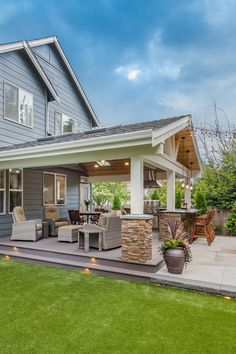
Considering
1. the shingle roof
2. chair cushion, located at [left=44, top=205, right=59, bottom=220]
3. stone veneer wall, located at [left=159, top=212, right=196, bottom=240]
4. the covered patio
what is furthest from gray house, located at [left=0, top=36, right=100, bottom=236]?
stone veneer wall, located at [left=159, top=212, right=196, bottom=240]

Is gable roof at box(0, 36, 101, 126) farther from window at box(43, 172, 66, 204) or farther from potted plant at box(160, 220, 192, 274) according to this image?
potted plant at box(160, 220, 192, 274)

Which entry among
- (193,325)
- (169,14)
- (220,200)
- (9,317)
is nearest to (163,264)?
(193,325)

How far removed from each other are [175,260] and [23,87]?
821 cm

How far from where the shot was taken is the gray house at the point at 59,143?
19.6 ft

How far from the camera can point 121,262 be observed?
577 cm

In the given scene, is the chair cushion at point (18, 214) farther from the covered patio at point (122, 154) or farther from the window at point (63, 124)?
the window at point (63, 124)

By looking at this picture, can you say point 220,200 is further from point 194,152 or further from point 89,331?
point 89,331

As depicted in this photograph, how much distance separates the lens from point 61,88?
12.3 meters

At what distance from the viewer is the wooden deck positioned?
5547mm

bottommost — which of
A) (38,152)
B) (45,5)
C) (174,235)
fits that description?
(174,235)

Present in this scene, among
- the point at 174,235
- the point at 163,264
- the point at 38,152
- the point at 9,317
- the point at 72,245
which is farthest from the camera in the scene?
the point at 72,245

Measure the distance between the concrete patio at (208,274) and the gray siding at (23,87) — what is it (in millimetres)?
6842

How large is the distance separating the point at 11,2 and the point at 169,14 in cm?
1176

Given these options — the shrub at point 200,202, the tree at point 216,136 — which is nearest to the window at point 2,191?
the shrub at point 200,202
